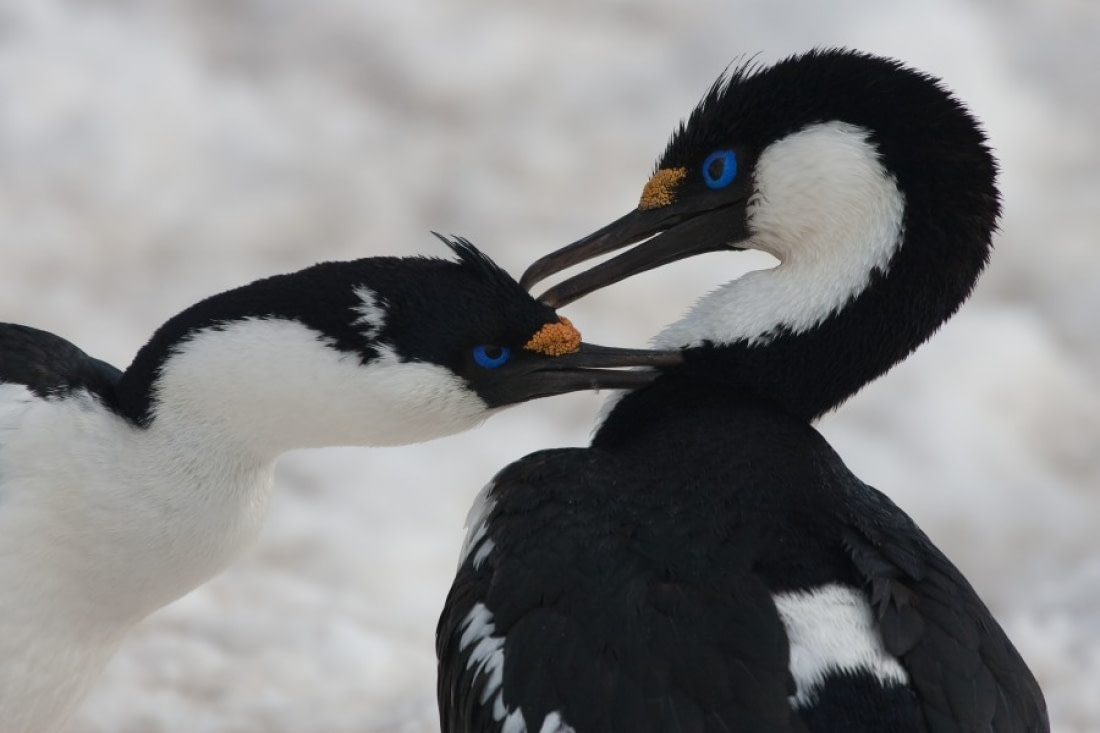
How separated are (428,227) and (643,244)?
8.64ft

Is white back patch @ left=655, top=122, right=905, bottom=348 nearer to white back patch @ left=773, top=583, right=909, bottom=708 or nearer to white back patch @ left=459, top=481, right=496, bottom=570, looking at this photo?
white back patch @ left=459, top=481, right=496, bottom=570

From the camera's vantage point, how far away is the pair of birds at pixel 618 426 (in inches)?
97.7

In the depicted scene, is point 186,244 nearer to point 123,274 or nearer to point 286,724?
point 123,274

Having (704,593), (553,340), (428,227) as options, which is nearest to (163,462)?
(553,340)

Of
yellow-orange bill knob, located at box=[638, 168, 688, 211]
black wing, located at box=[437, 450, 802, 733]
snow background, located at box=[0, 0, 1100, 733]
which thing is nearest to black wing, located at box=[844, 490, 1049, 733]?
black wing, located at box=[437, 450, 802, 733]

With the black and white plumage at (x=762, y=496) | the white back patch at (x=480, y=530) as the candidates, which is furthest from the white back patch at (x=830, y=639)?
the white back patch at (x=480, y=530)

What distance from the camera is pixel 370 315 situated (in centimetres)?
279

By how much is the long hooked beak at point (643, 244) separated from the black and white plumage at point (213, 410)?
270 millimetres

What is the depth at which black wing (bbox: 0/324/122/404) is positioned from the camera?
9.55ft

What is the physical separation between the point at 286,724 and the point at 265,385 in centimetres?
138

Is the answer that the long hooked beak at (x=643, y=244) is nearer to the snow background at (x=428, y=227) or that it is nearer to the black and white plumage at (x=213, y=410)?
the black and white plumage at (x=213, y=410)

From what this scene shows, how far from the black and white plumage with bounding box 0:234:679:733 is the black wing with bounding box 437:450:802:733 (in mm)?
286

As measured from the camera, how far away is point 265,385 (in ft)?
9.16

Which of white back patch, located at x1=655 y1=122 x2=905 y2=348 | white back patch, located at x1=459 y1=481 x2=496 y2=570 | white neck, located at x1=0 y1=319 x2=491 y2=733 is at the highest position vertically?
white back patch, located at x1=655 y1=122 x2=905 y2=348
